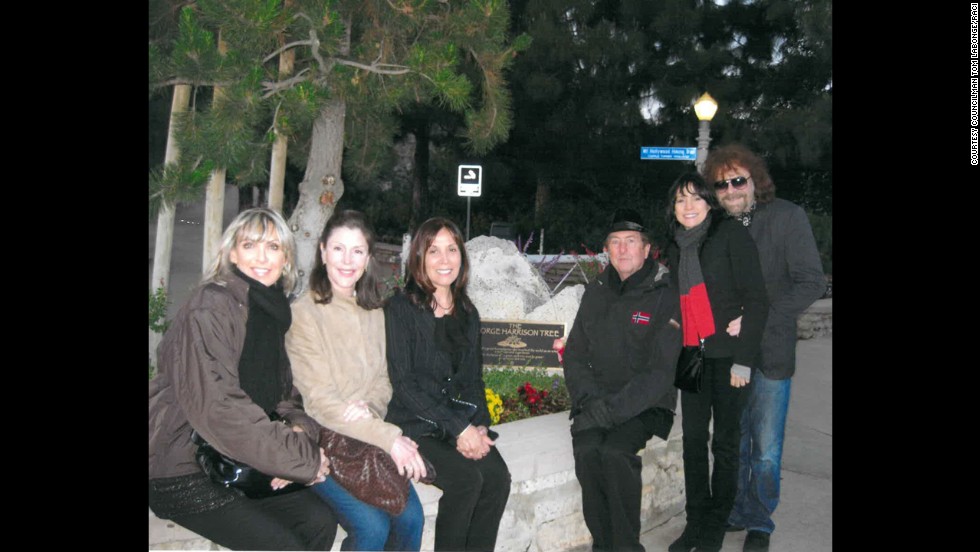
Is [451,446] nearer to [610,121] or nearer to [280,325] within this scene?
[280,325]

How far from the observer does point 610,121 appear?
53.8 feet

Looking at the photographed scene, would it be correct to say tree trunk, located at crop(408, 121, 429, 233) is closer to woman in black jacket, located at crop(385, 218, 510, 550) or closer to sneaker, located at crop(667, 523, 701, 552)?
woman in black jacket, located at crop(385, 218, 510, 550)

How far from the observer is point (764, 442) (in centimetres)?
372

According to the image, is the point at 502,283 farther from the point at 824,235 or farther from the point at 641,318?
the point at 824,235

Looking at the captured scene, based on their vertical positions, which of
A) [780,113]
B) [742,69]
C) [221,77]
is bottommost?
[221,77]

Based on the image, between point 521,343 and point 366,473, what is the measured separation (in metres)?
2.72

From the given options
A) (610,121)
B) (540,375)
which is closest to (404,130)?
(610,121)

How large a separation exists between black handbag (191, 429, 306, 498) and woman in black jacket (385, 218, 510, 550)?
71 centimetres

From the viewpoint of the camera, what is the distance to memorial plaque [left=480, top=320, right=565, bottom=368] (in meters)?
5.42

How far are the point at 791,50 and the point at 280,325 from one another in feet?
48.2

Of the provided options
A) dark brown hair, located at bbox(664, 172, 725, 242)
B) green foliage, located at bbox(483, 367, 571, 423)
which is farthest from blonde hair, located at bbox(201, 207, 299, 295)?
green foliage, located at bbox(483, 367, 571, 423)

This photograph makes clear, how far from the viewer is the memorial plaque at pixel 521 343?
17.8ft

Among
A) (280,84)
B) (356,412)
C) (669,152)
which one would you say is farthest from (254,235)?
(669,152)

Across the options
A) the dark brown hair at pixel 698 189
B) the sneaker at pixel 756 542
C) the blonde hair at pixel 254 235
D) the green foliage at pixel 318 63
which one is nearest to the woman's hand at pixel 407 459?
the blonde hair at pixel 254 235
